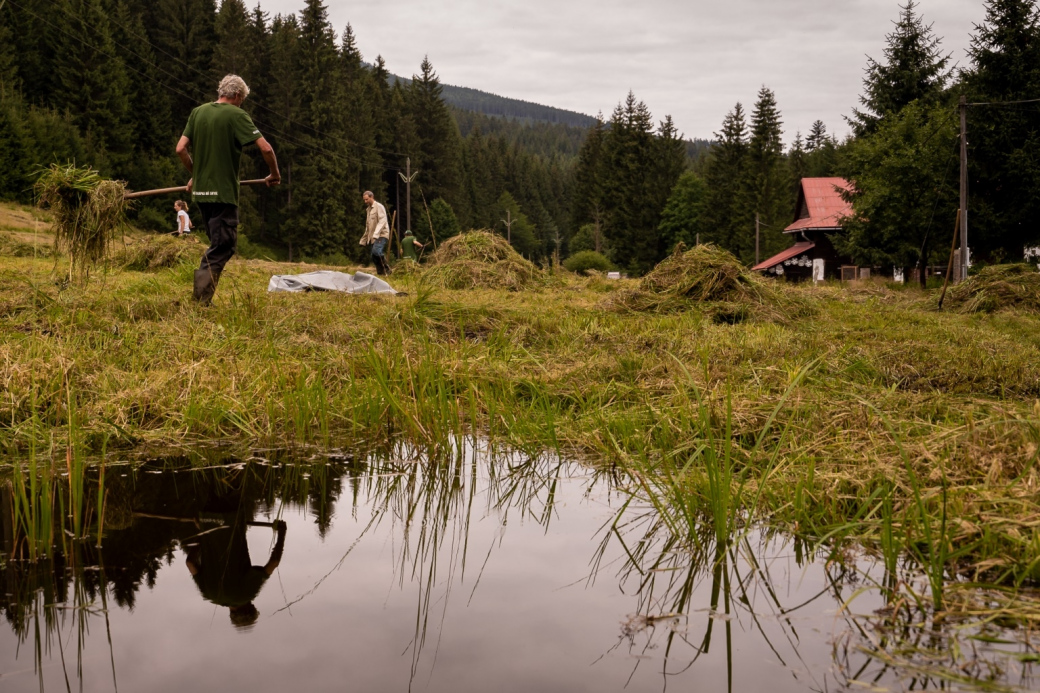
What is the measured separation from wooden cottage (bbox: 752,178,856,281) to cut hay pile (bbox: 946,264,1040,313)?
3492 cm

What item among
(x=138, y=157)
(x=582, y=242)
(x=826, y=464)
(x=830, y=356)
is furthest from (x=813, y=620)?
(x=582, y=242)

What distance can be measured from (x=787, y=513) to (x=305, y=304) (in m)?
5.60

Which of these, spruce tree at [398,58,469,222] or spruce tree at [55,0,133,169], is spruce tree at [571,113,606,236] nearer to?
spruce tree at [398,58,469,222]

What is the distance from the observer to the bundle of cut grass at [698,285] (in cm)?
944

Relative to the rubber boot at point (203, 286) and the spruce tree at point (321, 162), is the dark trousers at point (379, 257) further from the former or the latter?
the spruce tree at point (321, 162)

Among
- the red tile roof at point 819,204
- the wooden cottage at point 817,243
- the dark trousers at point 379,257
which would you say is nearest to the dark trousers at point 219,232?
the dark trousers at point 379,257

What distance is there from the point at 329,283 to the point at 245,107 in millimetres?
54017

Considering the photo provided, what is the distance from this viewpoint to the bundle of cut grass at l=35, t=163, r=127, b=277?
23.9 feet

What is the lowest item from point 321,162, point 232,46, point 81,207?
point 81,207

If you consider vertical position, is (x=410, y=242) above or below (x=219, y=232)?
above

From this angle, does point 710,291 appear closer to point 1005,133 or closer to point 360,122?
point 1005,133

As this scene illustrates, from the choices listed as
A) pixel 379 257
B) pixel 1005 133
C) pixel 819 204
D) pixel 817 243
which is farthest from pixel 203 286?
pixel 819 204

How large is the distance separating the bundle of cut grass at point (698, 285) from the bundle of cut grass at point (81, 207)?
198 inches

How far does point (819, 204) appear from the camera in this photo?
4888cm
